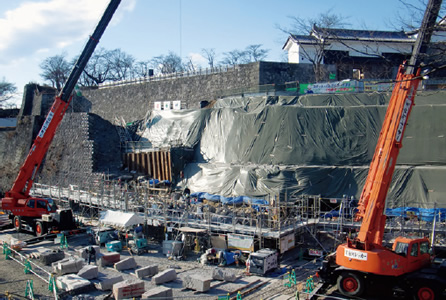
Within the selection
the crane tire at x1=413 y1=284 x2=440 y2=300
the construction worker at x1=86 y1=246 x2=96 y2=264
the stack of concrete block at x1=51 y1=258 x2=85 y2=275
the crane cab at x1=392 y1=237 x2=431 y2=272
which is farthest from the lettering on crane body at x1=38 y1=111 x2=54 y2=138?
the crane tire at x1=413 y1=284 x2=440 y2=300

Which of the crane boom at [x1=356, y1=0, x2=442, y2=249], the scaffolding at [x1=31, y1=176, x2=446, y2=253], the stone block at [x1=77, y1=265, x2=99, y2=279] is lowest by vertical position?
the stone block at [x1=77, y1=265, x2=99, y2=279]

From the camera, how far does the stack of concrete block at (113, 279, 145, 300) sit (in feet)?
37.6

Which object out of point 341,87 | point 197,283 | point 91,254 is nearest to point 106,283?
point 197,283

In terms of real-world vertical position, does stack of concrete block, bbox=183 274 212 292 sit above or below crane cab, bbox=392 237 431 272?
A: below

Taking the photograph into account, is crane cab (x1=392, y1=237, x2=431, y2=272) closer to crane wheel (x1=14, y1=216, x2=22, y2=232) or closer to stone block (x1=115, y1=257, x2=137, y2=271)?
stone block (x1=115, y1=257, x2=137, y2=271)

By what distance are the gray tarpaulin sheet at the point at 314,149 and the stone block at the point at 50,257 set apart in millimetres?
9427

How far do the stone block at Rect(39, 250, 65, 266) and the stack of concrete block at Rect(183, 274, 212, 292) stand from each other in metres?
5.88

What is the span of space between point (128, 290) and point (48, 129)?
12.0 meters

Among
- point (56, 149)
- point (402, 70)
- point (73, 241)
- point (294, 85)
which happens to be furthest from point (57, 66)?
point (402, 70)

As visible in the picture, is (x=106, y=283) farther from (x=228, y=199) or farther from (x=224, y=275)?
(x=228, y=199)

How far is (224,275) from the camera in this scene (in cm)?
1327

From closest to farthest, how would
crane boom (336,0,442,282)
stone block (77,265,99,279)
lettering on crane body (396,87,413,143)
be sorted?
crane boom (336,0,442,282)
lettering on crane body (396,87,413,143)
stone block (77,265,99,279)

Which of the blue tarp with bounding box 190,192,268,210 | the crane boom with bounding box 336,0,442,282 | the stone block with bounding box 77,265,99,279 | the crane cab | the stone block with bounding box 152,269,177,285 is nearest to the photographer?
the crane boom with bounding box 336,0,442,282

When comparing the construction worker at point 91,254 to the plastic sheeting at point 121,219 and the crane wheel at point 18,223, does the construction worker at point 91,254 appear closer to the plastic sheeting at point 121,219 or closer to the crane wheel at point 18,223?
the plastic sheeting at point 121,219
